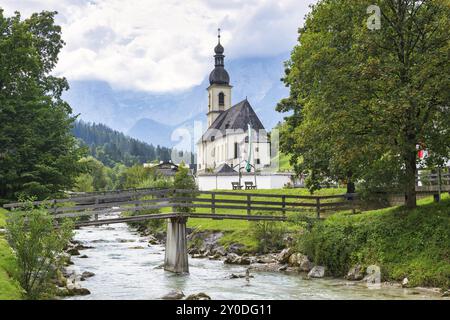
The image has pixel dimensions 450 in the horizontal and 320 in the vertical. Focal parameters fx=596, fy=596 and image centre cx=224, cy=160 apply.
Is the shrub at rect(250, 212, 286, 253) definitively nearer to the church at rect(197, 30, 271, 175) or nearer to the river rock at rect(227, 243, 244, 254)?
the river rock at rect(227, 243, 244, 254)

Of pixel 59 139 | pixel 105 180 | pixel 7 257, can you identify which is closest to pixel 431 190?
pixel 7 257

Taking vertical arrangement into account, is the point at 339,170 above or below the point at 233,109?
below

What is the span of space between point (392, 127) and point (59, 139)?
89.9 feet

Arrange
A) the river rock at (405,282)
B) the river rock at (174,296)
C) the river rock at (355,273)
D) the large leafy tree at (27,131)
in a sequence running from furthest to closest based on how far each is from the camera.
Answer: the large leafy tree at (27,131) < the river rock at (355,273) < the river rock at (405,282) < the river rock at (174,296)

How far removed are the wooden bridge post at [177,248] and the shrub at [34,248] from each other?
10.7 metres

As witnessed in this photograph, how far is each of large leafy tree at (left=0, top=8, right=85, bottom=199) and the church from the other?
38.5 m

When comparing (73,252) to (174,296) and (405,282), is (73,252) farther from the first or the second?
(405,282)

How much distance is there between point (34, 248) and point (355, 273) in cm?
1425

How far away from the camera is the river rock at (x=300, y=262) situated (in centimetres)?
2986

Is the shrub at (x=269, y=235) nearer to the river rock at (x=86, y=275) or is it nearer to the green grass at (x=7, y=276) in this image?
the river rock at (x=86, y=275)

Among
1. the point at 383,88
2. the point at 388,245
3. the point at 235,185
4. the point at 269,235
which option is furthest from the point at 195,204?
the point at 235,185

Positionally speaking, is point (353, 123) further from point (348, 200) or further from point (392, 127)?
point (348, 200)

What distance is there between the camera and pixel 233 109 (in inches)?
4345

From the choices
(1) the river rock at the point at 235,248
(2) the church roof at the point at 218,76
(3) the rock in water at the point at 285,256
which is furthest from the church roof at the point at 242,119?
(3) the rock in water at the point at 285,256
